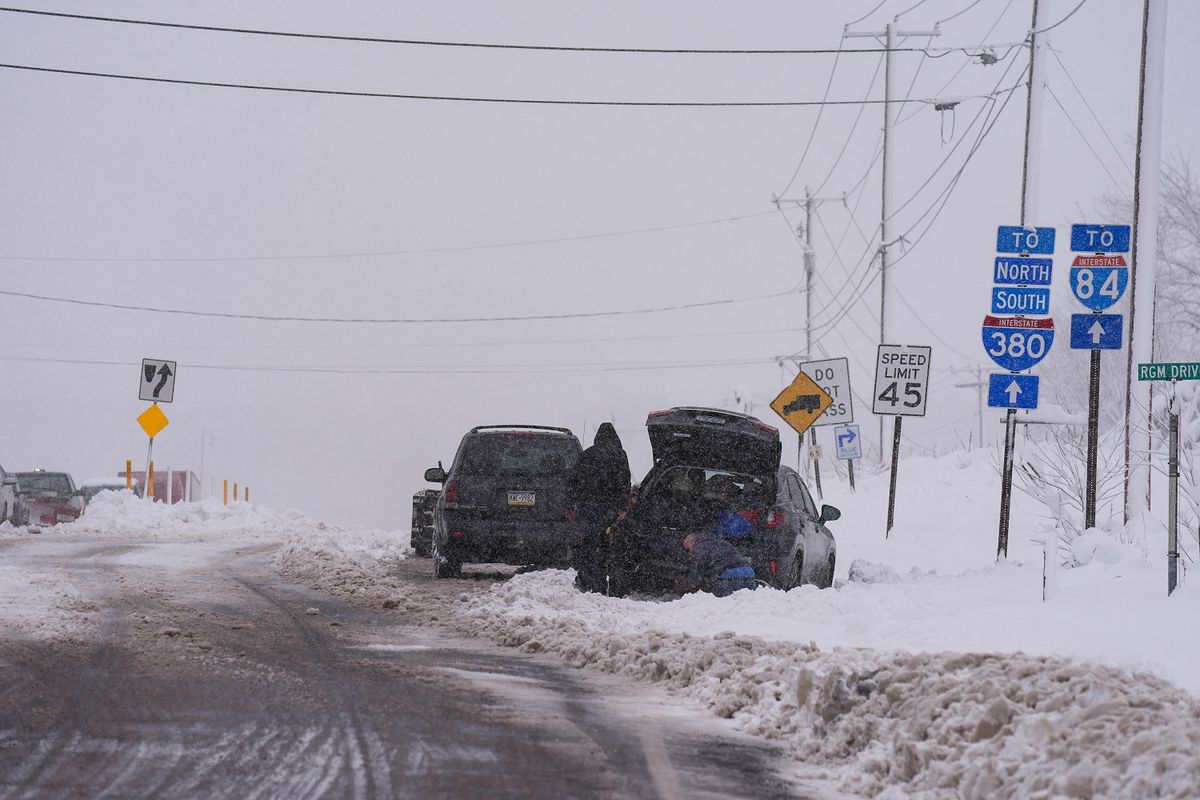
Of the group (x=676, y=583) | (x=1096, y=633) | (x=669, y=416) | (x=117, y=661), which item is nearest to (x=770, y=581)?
(x=676, y=583)

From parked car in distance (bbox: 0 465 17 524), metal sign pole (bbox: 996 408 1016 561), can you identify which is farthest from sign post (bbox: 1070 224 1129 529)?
parked car in distance (bbox: 0 465 17 524)

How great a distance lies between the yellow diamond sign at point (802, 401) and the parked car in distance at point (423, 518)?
886 centimetres

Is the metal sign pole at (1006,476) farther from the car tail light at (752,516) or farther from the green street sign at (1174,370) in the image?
the green street sign at (1174,370)

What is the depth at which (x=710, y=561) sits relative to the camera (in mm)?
13562

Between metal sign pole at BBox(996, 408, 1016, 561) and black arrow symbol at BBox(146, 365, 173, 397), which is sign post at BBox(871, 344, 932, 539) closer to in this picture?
metal sign pole at BBox(996, 408, 1016, 561)

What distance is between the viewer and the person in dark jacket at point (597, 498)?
14.6 meters

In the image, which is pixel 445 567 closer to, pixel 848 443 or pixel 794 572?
pixel 794 572

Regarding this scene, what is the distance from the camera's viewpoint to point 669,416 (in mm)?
14688

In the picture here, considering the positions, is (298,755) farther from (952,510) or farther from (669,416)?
(952,510)

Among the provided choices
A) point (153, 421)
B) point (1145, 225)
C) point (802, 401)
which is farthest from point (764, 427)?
point (153, 421)

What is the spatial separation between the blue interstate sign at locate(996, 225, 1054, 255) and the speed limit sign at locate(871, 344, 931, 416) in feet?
17.6

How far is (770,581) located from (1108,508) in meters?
8.83

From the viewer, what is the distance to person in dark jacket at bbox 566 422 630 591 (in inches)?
577

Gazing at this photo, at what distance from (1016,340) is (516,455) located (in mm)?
6847
